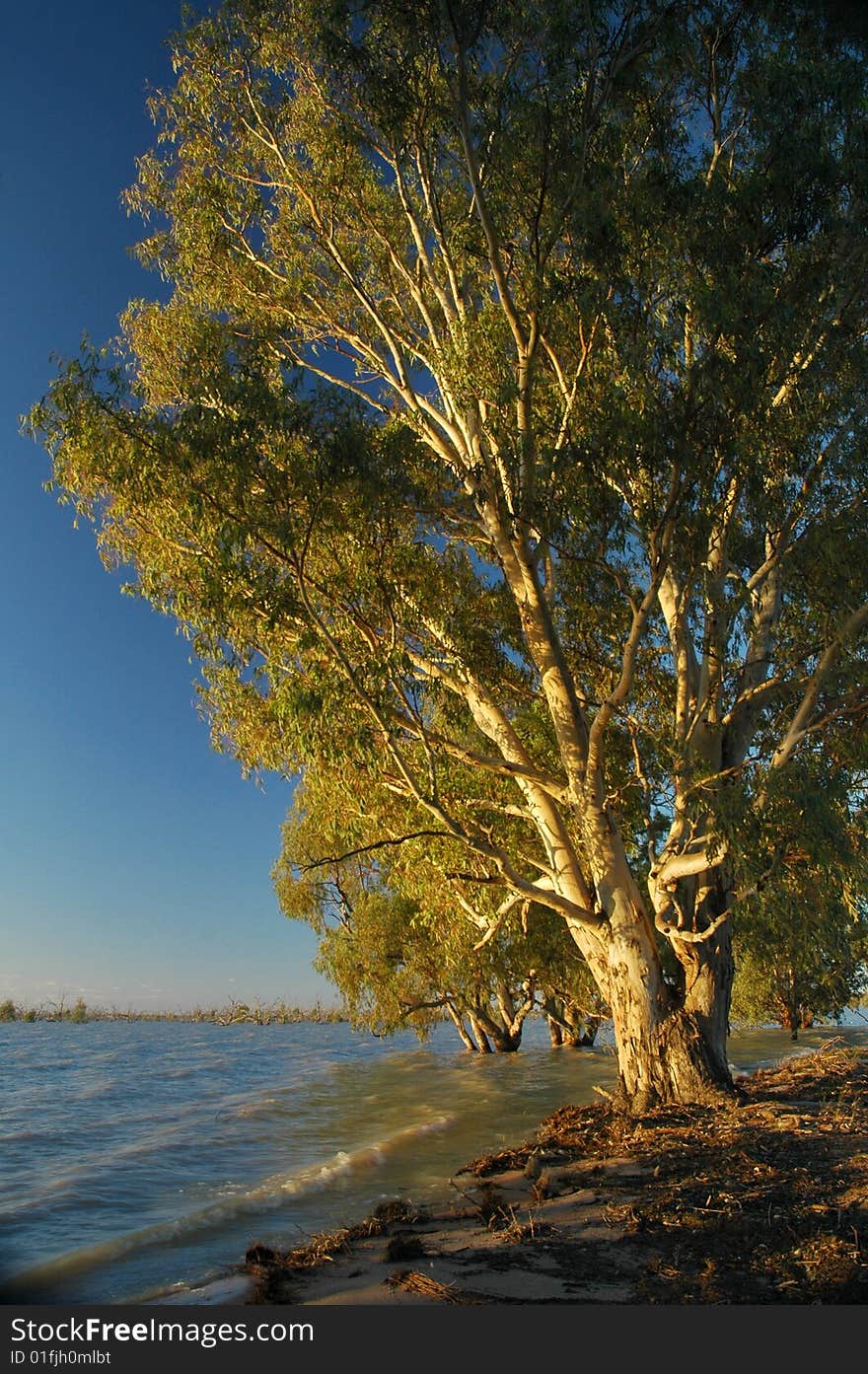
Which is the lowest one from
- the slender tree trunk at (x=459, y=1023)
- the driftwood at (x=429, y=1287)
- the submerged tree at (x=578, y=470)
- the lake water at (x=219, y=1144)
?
the lake water at (x=219, y=1144)

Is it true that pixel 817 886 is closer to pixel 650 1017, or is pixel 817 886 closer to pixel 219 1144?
pixel 650 1017

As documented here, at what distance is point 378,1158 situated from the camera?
908 centimetres

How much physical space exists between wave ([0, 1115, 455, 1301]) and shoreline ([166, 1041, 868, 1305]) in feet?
4.51

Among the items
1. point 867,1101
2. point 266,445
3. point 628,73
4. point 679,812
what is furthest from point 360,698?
point 628,73

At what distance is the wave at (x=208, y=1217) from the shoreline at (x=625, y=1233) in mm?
1375

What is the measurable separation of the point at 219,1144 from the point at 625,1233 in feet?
23.7

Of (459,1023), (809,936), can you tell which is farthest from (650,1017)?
(459,1023)

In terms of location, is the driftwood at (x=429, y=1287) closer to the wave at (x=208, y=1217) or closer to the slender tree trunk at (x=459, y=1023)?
the wave at (x=208, y=1217)

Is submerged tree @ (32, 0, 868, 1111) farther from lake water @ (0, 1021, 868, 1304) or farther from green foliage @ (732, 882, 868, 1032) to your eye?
lake water @ (0, 1021, 868, 1304)

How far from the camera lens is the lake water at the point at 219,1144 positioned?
6.24m

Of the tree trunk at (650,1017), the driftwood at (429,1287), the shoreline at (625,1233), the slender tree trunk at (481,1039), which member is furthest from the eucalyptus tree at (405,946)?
the driftwood at (429,1287)

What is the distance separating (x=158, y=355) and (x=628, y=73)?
6743 mm

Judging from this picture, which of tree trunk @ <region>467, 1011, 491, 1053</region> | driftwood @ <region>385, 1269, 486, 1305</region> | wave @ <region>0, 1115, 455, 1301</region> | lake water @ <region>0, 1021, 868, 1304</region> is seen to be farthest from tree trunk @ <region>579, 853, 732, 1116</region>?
tree trunk @ <region>467, 1011, 491, 1053</region>

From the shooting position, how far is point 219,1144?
35.2ft
